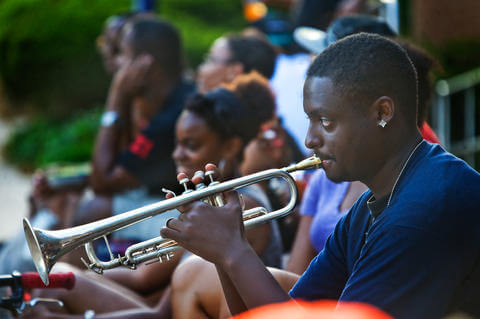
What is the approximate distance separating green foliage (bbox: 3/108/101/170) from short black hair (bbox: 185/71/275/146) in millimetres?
4092

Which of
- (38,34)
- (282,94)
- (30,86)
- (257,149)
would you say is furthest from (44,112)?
(257,149)

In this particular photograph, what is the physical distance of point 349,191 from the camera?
3141 millimetres

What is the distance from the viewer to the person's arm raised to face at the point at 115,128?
5.11 m

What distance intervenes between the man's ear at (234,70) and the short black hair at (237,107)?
980 mm

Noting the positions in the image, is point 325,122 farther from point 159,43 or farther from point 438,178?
point 159,43

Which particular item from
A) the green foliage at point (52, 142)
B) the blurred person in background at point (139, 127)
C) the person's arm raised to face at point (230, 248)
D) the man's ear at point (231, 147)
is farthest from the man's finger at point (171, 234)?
the green foliage at point (52, 142)

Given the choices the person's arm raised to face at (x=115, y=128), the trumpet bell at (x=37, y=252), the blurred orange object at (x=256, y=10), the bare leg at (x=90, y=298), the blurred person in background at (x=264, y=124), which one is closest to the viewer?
the trumpet bell at (x=37, y=252)

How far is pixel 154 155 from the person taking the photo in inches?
195

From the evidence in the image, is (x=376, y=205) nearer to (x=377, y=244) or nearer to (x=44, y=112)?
(x=377, y=244)

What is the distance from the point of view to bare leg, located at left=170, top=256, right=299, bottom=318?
2.96 metres

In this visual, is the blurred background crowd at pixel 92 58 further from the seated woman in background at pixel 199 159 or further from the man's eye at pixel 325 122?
the man's eye at pixel 325 122

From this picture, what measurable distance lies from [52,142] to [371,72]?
7533 millimetres

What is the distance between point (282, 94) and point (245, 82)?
4.43 feet

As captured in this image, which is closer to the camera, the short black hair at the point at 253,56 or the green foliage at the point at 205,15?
the short black hair at the point at 253,56
